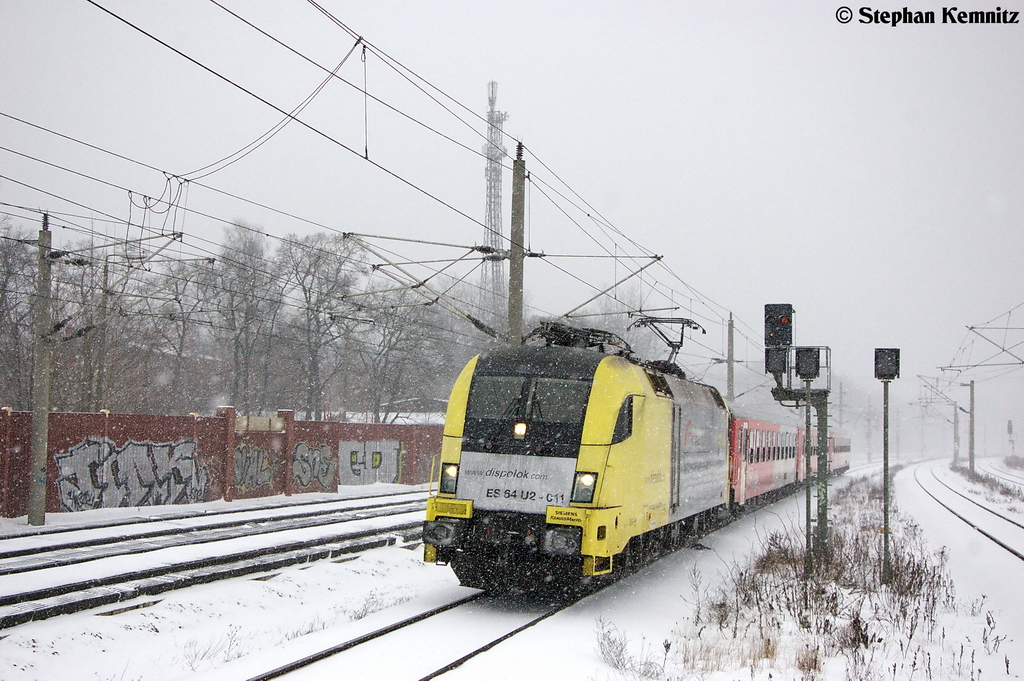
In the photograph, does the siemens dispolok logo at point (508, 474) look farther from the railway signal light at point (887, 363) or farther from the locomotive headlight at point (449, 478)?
the railway signal light at point (887, 363)

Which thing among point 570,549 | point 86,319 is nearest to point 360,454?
point 86,319

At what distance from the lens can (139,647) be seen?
7902 millimetres

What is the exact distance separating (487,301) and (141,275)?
30276mm

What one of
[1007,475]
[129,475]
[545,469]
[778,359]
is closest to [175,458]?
[129,475]

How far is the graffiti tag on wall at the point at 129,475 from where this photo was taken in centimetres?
1762

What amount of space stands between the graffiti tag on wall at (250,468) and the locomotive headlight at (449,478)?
13.2 meters

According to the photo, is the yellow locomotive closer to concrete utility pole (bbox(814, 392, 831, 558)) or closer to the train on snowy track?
the train on snowy track

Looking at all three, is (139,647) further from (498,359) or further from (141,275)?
(141,275)

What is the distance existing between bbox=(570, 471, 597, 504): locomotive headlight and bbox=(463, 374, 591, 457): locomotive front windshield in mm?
281

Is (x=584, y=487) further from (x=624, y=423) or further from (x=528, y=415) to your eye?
(x=528, y=415)

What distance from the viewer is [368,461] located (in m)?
27.8

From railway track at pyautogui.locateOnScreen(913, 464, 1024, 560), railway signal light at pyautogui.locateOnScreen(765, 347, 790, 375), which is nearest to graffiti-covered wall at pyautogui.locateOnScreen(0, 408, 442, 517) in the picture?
railway signal light at pyautogui.locateOnScreen(765, 347, 790, 375)

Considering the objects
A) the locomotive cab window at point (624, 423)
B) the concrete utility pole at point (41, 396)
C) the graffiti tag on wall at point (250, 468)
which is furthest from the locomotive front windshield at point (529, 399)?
the graffiti tag on wall at point (250, 468)

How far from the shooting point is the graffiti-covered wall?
56.1 ft
